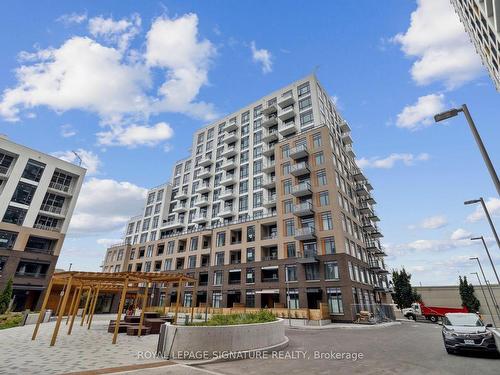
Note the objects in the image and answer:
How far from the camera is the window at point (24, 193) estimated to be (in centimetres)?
4184

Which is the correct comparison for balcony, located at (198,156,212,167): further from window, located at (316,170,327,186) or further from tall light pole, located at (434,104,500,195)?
tall light pole, located at (434,104,500,195)

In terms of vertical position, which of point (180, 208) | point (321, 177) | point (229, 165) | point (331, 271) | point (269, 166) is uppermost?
point (229, 165)

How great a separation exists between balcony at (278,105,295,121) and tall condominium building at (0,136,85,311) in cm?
4047

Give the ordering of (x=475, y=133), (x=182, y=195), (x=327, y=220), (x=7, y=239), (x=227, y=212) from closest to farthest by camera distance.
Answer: (x=475, y=133), (x=327, y=220), (x=7, y=239), (x=227, y=212), (x=182, y=195)

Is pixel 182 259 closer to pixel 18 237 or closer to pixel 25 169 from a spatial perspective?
pixel 18 237

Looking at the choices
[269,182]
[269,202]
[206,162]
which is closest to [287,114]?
[269,182]

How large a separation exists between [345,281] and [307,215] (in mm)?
10265

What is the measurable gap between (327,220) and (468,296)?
4240cm

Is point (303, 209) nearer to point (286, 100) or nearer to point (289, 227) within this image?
point (289, 227)

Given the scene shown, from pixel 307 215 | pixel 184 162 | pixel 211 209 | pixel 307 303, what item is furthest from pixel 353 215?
pixel 184 162

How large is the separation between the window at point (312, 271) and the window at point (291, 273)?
184cm

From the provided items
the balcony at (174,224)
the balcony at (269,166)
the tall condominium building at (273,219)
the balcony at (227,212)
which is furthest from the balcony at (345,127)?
the balcony at (174,224)

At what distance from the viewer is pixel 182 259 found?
54.1 meters

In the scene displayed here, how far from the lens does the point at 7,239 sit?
39.3 m
